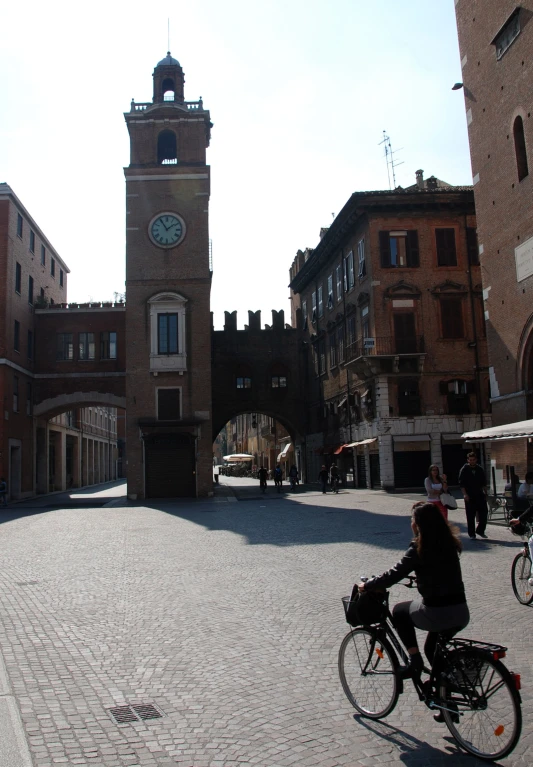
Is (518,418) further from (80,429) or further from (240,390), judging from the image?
(80,429)

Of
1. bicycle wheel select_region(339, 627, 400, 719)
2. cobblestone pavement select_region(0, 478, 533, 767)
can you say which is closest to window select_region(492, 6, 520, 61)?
cobblestone pavement select_region(0, 478, 533, 767)

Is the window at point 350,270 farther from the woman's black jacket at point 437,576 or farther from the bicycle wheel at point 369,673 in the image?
the woman's black jacket at point 437,576

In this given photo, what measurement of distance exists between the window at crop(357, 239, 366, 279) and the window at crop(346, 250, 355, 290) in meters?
1.23

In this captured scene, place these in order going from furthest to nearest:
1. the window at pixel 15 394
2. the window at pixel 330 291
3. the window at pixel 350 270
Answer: the window at pixel 330 291 < the window at pixel 350 270 < the window at pixel 15 394

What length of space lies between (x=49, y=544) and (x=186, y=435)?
63.9 ft

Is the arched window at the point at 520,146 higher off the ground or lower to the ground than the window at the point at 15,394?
higher

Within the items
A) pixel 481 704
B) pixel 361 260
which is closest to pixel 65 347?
pixel 361 260

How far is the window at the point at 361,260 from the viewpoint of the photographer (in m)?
37.3

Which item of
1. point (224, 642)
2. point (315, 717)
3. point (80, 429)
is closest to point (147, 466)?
point (80, 429)

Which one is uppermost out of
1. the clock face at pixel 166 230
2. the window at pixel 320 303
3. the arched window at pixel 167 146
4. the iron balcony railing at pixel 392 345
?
the arched window at pixel 167 146

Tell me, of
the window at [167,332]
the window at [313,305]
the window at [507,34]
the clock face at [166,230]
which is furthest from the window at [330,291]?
the window at [507,34]

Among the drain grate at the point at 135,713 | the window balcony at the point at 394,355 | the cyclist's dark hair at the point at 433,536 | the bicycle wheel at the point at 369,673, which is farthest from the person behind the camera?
the window balcony at the point at 394,355

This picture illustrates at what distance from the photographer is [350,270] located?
131ft

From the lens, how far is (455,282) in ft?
118
